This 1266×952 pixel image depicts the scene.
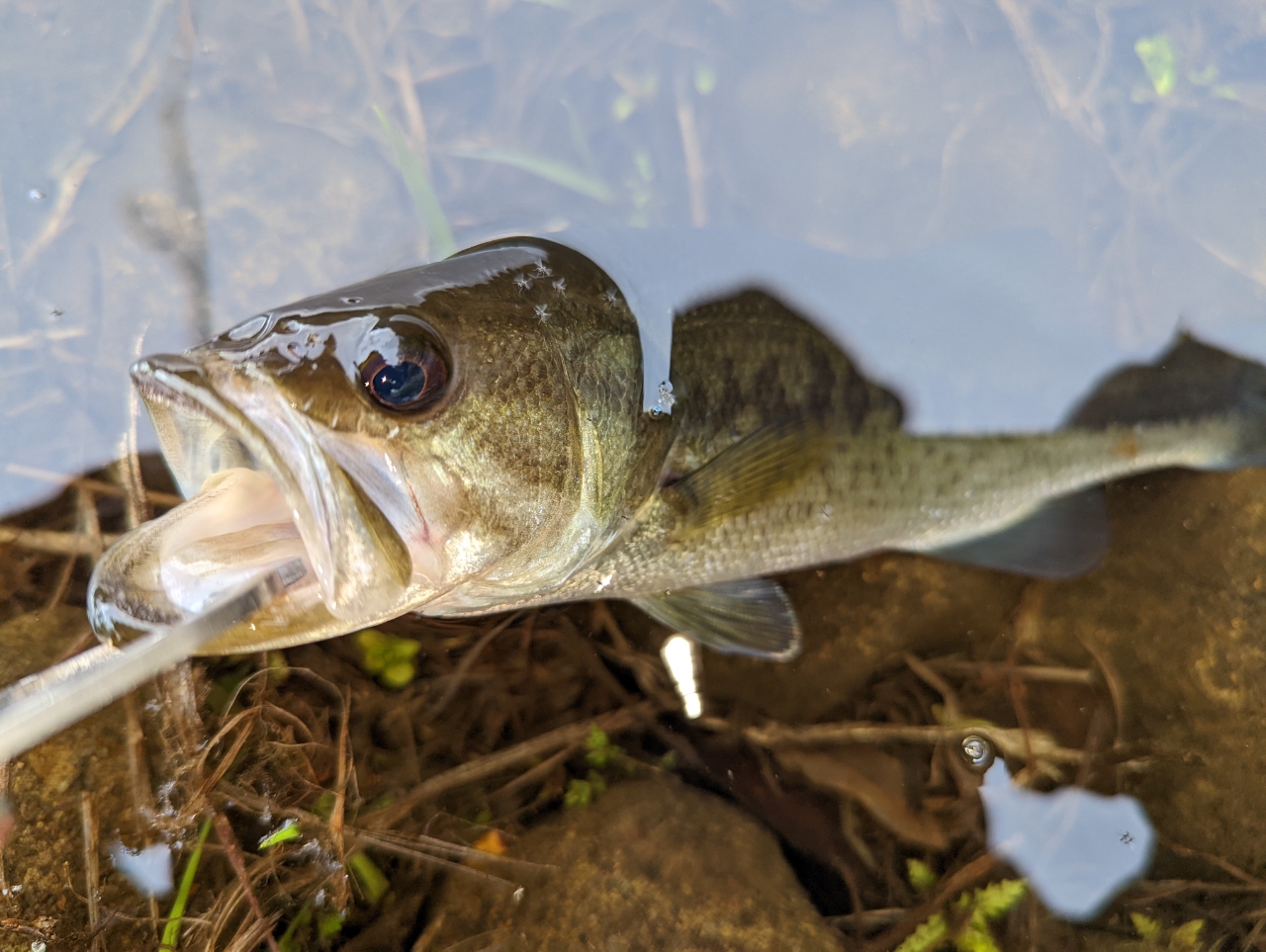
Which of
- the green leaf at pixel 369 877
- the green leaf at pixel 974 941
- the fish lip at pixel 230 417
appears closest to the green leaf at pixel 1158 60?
the green leaf at pixel 974 941

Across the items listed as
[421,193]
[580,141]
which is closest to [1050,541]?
[580,141]

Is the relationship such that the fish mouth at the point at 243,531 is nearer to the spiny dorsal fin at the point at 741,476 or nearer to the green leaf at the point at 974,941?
the spiny dorsal fin at the point at 741,476

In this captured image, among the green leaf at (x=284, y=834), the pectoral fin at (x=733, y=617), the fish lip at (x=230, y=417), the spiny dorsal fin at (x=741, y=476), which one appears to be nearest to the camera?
the fish lip at (x=230, y=417)

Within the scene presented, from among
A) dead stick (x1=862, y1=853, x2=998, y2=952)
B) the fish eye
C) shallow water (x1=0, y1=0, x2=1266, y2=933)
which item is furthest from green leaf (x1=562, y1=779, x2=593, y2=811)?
the fish eye

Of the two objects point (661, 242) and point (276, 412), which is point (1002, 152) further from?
point (276, 412)

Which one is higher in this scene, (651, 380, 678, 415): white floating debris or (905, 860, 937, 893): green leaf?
(651, 380, 678, 415): white floating debris

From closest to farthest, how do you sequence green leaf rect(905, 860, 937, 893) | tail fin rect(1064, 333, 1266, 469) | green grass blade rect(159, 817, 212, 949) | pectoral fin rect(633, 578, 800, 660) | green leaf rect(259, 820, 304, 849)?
green grass blade rect(159, 817, 212, 949), green leaf rect(259, 820, 304, 849), pectoral fin rect(633, 578, 800, 660), tail fin rect(1064, 333, 1266, 469), green leaf rect(905, 860, 937, 893)

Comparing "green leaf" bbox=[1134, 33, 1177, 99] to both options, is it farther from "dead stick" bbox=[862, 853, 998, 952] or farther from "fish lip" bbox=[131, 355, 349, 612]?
"fish lip" bbox=[131, 355, 349, 612]

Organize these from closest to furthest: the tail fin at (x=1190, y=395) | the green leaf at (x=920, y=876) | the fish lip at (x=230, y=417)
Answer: the fish lip at (x=230, y=417), the tail fin at (x=1190, y=395), the green leaf at (x=920, y=876)
